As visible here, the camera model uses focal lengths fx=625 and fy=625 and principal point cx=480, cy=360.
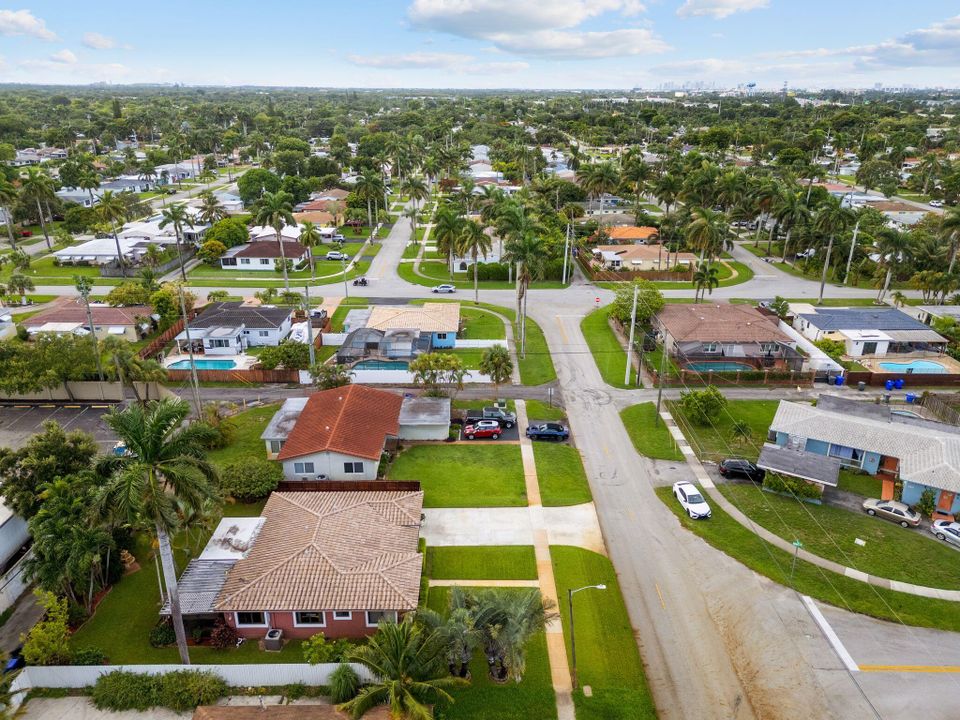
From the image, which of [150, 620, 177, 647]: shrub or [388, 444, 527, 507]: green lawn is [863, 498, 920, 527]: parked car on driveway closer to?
[388, 444, 527, 507]: green lawn

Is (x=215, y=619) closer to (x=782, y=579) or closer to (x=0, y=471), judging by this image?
(x=0, y=471)

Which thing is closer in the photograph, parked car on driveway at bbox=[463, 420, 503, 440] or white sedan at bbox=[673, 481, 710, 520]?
white sedan at bbox=[673, 481, 710, 520]

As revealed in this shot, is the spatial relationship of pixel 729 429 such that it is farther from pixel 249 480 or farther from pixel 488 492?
pixel 249 480

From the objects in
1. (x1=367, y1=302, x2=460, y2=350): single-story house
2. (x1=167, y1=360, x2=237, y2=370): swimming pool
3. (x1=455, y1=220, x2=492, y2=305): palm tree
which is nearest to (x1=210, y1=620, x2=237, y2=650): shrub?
(x1=167, y1=360, x2=237, y2=370): swimming pool

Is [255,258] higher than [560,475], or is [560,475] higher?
[255,258]

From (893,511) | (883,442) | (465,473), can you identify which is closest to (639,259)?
(883,442)

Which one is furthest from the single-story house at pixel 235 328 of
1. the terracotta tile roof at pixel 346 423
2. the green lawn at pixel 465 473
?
the green lawn at pixel 465 473

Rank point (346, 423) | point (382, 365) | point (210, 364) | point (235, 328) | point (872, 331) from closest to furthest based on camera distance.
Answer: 1. point (346, 423)
2. point (382, 365)
3. point (210, 364)
4. point (872, 331)
5. point (235, 328)
